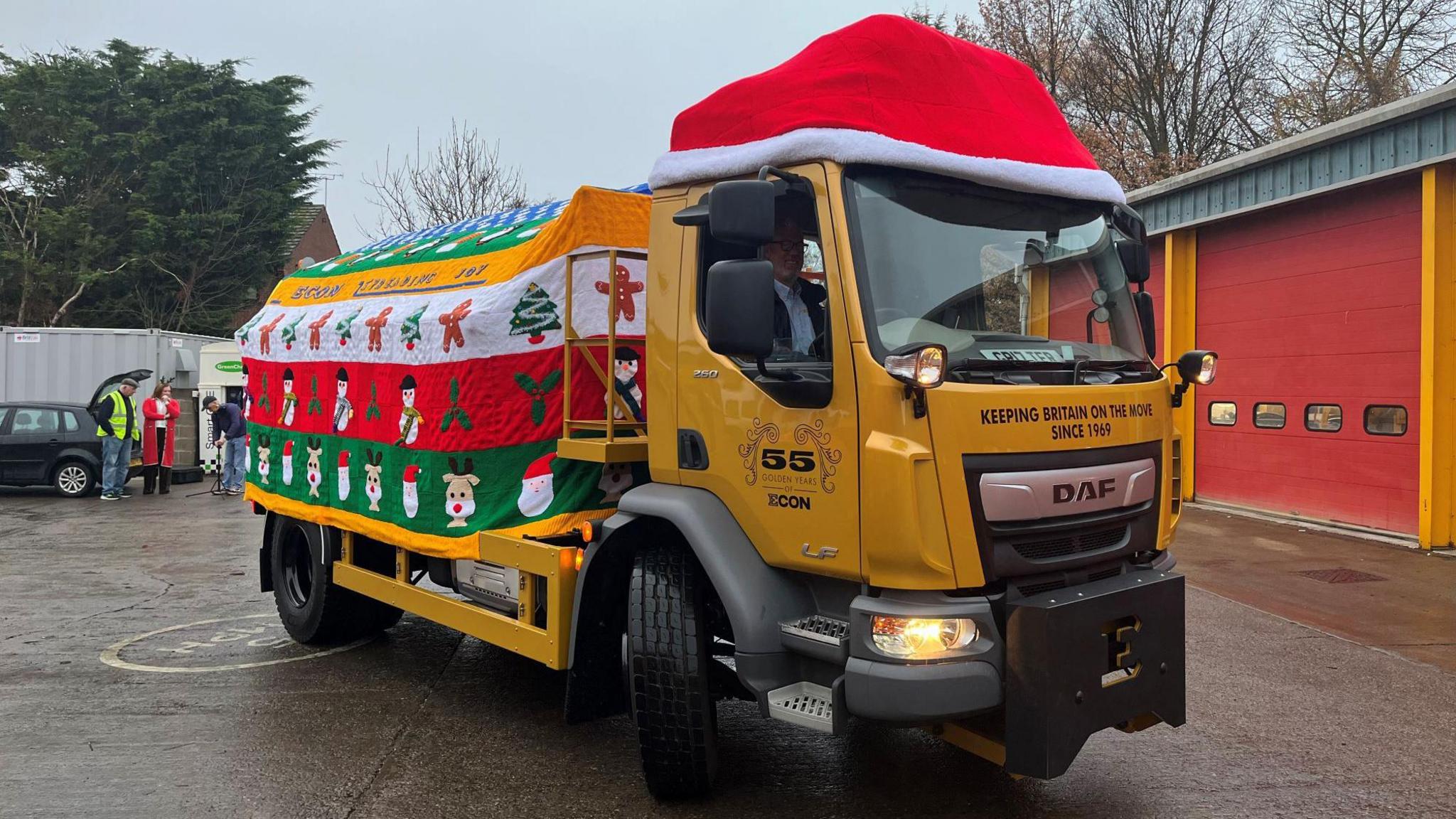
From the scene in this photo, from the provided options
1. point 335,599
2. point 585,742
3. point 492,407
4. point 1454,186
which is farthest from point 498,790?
point 1454,186

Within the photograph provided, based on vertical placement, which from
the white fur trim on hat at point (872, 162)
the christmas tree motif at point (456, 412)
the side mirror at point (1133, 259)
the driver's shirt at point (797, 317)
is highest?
the white fur trim on hat at point (872, 162)

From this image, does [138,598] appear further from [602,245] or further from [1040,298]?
[1040,298]

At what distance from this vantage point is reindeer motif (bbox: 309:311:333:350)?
675 centimetres

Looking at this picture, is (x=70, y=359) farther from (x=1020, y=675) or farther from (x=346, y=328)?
(x=1020, y=675)

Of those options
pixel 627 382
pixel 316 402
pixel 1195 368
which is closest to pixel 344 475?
pixel 316 402

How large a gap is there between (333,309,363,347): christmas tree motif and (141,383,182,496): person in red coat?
13.0 metres

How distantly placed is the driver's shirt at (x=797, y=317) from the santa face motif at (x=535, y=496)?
5.15 feet

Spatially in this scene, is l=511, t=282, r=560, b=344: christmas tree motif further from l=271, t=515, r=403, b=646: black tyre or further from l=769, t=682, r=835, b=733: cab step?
l=271, t=515, r=403, b=646: black tyre

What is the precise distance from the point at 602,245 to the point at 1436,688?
526 centimetres

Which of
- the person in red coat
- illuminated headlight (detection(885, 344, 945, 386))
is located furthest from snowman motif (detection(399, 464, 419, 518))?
the person in red coat

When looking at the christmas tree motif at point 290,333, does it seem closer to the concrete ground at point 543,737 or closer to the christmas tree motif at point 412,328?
the christmas tree motif at point 412,328

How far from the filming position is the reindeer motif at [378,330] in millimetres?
5965

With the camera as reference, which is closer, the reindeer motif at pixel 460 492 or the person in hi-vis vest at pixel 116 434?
the reindeer motif at pixel 460 492

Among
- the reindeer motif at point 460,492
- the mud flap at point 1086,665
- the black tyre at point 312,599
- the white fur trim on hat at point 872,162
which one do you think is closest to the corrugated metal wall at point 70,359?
the black tyre at point 312,599
